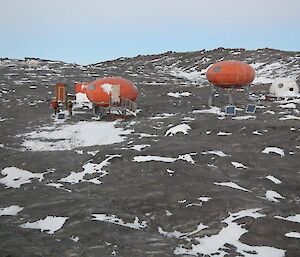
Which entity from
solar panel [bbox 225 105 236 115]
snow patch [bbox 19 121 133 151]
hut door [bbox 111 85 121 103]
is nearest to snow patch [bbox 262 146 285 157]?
snow patch [bbox 19 121 133 151]

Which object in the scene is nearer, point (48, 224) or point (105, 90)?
point (48, 224)

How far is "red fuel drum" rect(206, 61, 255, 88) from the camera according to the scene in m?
30.1

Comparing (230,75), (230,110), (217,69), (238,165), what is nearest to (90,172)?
(238,165)

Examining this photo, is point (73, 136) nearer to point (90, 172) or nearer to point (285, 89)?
point (90, 172)

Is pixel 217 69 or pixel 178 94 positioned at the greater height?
pixel 217 69

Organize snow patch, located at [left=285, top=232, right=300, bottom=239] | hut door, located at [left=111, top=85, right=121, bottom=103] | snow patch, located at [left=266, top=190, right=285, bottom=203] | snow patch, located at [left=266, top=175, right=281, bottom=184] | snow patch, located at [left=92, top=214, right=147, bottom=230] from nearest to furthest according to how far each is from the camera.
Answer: snow patch, located at [left=285, top=232, right=300, bottom=239] → snow patch, located at [left=92, top=214, right=147, bottom=230] → snow patch, located at [left=266, top=190, right=285, bottom=203] → snow patch, located at [left=266, top=175, right=281, bottom=184] → hut door, located at [left=111, top=85, right=121, bottom=103]

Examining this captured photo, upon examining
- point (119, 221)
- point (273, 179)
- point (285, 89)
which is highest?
point (285, 89)

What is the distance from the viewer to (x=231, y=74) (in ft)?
98.8

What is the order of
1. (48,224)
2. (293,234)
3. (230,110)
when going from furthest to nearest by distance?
(230,110)
(48,224)
(293,234)

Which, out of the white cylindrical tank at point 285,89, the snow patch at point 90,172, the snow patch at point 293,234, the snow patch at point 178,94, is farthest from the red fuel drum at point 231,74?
the snow patch at point 293,234

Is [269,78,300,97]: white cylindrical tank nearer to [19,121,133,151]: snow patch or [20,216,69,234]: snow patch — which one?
[19,121,133,151]: snow patch

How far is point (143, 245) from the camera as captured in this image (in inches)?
366

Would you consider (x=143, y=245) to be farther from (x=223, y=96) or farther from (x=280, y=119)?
(x=223, y=96)

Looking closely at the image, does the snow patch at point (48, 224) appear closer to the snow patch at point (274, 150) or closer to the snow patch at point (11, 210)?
the snow patch at point (11, 210)
